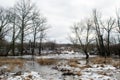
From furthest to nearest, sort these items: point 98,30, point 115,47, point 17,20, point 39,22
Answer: point 115,47, point 39,22, point 98,30, point 17,20

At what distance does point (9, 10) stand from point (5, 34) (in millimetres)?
5212

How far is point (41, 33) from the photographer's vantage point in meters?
60.2

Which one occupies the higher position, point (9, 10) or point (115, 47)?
point (9, 10)

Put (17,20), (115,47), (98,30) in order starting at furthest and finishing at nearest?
(115,47) → (98,30) → (17,20)

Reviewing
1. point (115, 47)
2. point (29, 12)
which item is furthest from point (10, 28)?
point (115, 47)

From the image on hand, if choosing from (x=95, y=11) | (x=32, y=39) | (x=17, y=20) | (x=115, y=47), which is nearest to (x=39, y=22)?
(x=32, y=39)

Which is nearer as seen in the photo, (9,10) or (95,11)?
(9,10)

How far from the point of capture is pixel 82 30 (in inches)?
2066

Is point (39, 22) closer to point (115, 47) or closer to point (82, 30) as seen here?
point (82, 30)

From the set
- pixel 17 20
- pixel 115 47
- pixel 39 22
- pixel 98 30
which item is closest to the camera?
pixel 17 20

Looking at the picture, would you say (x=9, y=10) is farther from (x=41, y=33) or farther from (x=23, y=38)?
(x=41, y=33)

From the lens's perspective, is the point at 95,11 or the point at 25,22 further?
the point at 95,11

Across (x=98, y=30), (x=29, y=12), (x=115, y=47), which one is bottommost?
(x=115, y=47)

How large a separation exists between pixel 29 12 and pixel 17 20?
10.4 ft
